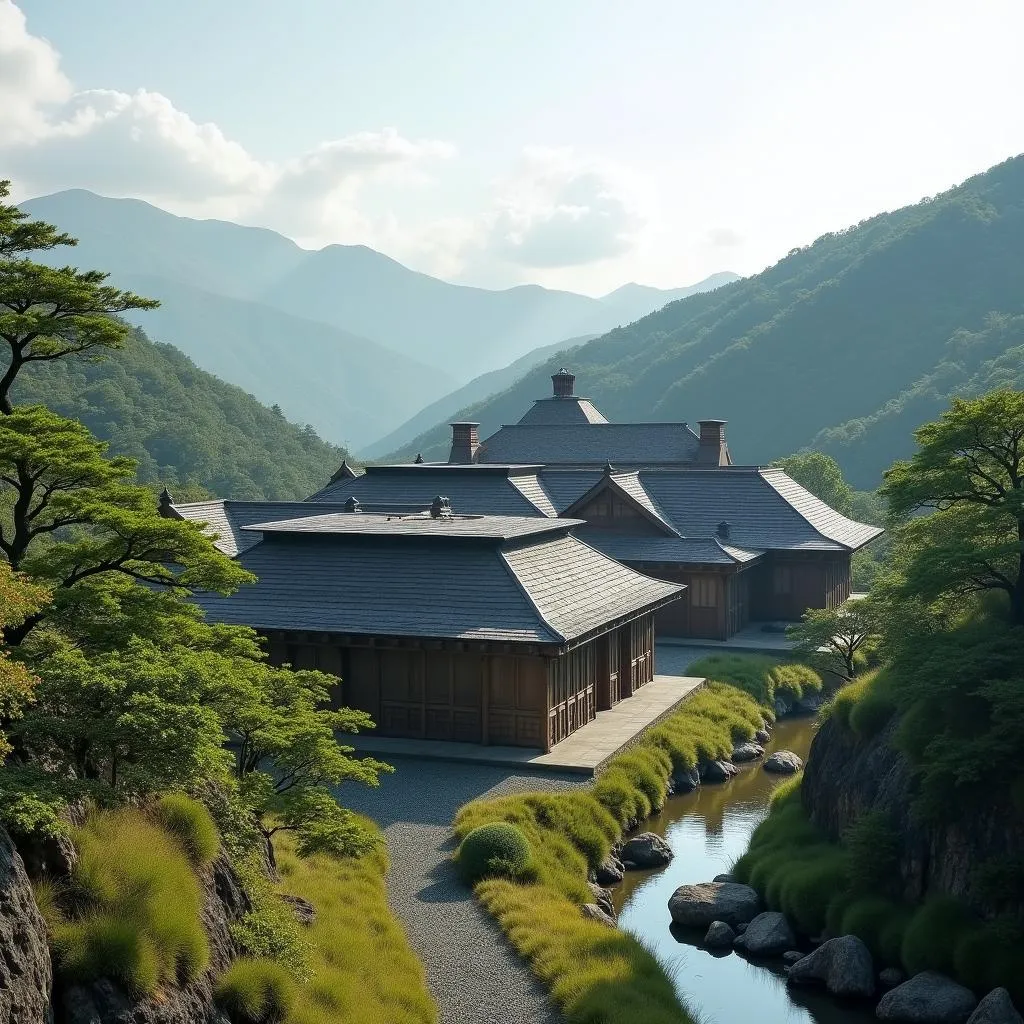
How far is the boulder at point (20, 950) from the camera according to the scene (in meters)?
8.58

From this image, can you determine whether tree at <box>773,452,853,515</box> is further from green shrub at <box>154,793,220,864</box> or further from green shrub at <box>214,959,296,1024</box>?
green shrub at <box>214,959,296,1024</box>

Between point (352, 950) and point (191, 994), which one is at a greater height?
point (191, 994)

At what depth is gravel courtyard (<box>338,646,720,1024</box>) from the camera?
13414mm

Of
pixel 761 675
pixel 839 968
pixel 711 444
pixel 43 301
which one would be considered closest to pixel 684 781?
pixel 761 675

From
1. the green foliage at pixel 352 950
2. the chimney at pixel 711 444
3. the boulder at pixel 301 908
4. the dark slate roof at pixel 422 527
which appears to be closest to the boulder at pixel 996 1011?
the green foliage at pixel 352 950

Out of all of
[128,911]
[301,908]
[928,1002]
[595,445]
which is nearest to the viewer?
[128,911]

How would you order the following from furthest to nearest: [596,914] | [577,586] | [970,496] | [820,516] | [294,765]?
[820,516] < [577,586] < [970,496] < [596,914] < [294,765]

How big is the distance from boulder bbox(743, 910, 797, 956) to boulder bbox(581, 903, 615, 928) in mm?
2140

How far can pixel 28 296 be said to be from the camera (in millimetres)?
13242

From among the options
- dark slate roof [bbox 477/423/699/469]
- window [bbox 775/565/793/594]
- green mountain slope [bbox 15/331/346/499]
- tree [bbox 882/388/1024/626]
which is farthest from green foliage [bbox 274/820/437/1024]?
green mountain slope [bbox 15/331/346/499]

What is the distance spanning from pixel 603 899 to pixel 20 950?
35.9 feet

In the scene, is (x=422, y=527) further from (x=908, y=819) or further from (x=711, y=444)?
(x=711, y=444)

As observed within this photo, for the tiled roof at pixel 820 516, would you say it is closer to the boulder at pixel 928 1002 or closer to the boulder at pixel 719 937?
the boulder at pixel 719 937

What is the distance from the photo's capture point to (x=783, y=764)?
1023 inches
